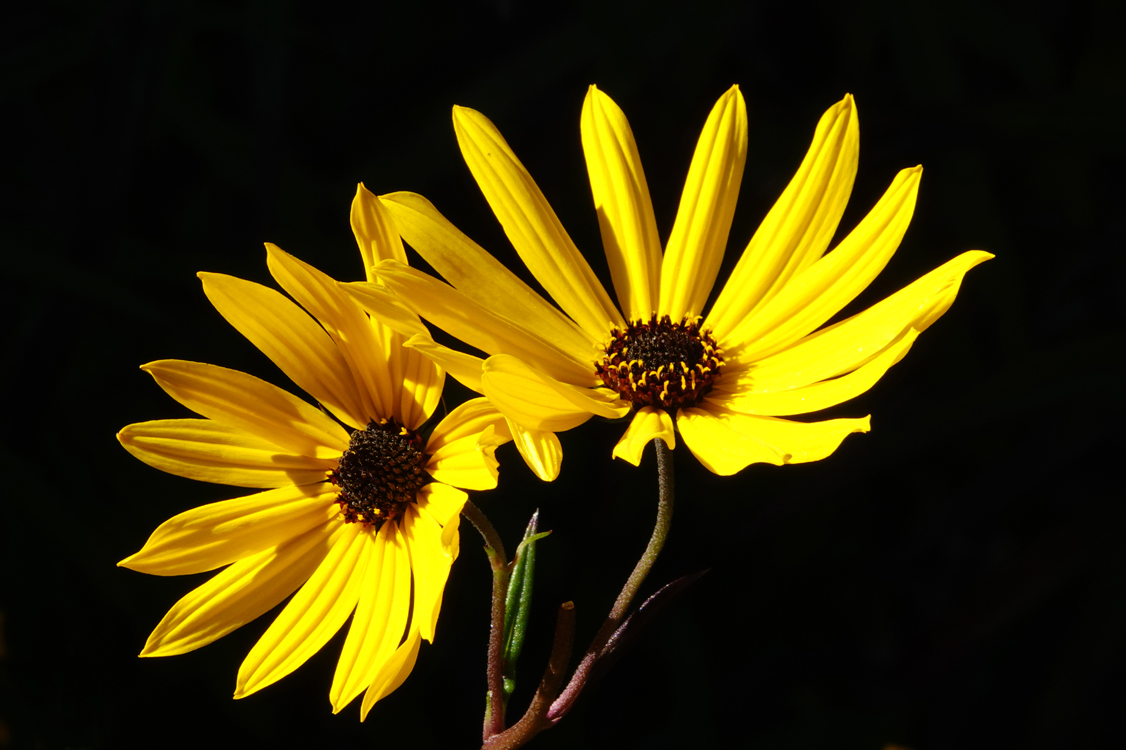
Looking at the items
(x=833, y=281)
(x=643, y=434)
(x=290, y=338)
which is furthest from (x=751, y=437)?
(x=290, y=338)

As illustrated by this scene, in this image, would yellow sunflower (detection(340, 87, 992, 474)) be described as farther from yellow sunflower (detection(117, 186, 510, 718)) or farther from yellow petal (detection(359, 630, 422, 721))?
yellow petal (detection(359, 630, 422, 721))

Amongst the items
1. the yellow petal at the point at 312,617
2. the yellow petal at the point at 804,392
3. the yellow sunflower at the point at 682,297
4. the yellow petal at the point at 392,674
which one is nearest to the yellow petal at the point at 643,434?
the yellow sunflower at the point at 682,297

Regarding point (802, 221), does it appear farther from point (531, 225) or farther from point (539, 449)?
point (539, 449)

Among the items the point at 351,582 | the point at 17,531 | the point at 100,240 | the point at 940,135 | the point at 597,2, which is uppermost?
the point at 597,2

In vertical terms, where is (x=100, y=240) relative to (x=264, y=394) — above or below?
above

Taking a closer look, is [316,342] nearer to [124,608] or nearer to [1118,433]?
[124,608]

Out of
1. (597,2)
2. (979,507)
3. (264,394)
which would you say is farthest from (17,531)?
(979,507)

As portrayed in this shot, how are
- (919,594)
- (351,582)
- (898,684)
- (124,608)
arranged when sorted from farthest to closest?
(919,594)
(898,684)
(124,608)
(351,582)
